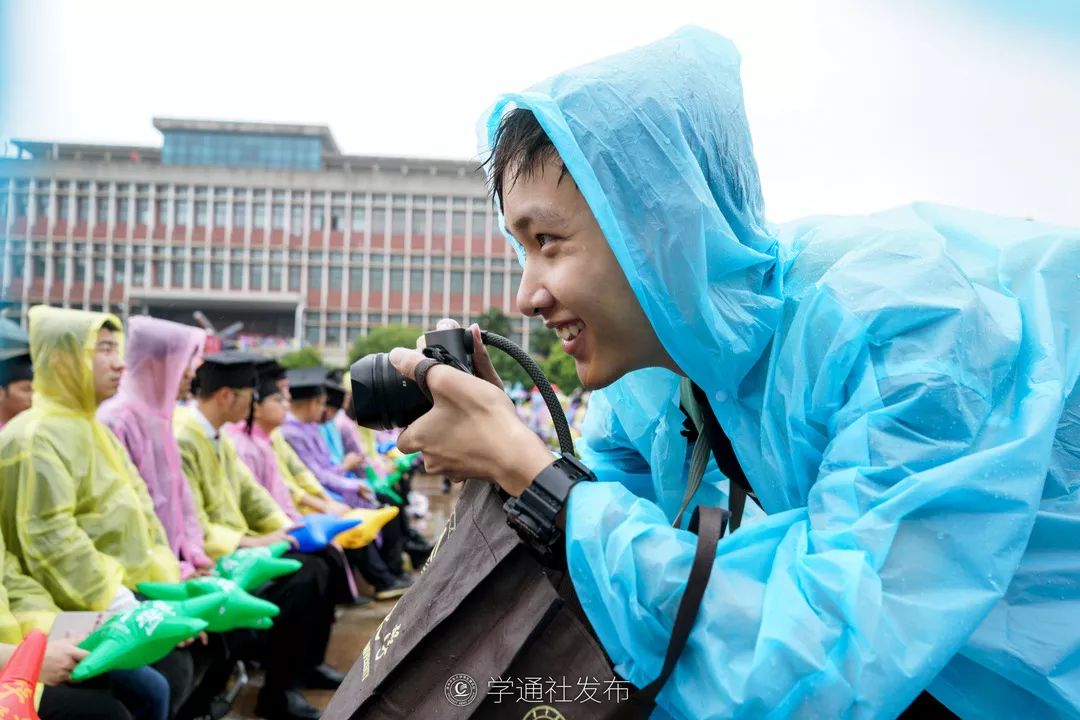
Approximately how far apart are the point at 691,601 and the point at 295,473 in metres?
5.95

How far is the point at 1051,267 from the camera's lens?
1.26 meters

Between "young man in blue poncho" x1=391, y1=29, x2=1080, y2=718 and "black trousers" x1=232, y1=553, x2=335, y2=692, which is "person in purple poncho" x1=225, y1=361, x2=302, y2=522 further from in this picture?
"young man in blue poncho" x1=391, y1=29, x2=1080, y2=718

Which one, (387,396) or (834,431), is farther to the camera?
(387,396)

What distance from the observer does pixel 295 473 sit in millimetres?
6598

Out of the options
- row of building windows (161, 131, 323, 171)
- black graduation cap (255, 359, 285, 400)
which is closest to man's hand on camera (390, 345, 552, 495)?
black graduation cap (255, 359, 285, 400)

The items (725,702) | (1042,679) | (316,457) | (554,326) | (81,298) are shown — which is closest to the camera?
(725,702)

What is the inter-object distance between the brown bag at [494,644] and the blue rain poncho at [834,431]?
4 centimetres

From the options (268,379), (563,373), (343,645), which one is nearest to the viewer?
(343,645)

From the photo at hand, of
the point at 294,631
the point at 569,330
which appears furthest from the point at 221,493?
the point at 569,330

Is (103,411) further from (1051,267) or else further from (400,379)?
(1051,267)

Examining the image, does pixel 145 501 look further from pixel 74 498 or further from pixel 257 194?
pixel 257 194

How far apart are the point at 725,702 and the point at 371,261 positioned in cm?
5946

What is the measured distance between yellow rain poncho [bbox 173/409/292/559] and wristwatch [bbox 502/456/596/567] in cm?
377

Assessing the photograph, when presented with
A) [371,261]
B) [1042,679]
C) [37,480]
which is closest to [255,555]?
[37,480]
